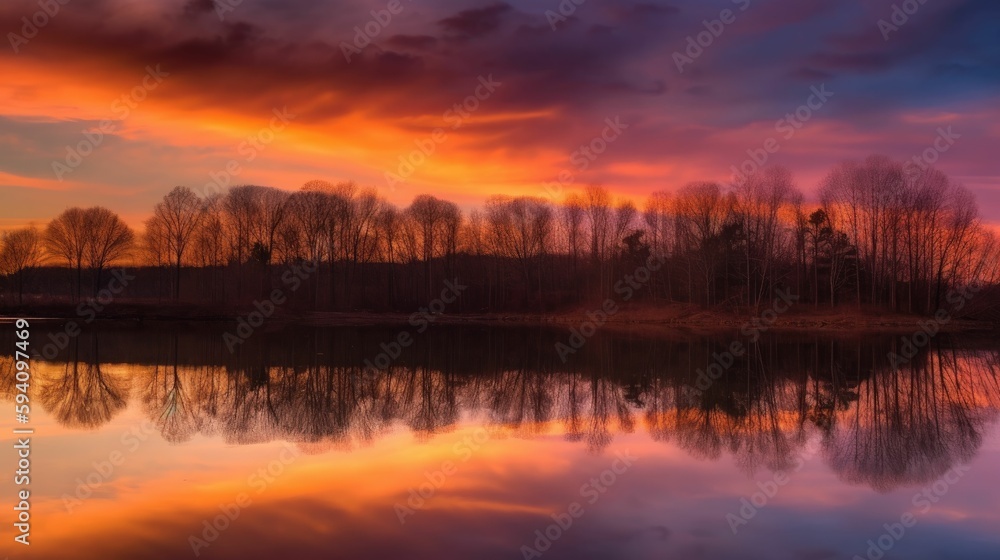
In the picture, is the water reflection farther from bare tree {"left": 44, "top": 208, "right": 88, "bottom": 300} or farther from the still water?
bare tree {"left": 44, "top": 208, "right": 88, "bottom": 300}

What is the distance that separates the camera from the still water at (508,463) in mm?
8766

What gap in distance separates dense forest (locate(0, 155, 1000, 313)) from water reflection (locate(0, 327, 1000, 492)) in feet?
132

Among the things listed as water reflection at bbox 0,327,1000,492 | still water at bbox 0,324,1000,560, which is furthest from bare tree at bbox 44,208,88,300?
still water at bbox 0,324,1000,560

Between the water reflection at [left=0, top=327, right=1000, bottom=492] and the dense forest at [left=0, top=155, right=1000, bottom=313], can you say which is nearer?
the water reflection at [left=0, top=327, right=1000, bottom=492]

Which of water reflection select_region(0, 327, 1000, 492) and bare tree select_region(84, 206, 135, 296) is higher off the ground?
bare tree select_region(84, 206, 135, 296)

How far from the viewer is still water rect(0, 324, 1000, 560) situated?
8766 mm

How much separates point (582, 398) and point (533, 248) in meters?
72.8

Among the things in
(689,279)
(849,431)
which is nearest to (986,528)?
(849,431)

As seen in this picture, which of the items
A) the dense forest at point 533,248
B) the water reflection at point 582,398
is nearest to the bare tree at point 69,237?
the dense forest at point 533,248

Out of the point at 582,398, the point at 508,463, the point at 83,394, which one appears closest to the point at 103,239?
the point at 83,394

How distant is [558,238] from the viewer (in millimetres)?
96500

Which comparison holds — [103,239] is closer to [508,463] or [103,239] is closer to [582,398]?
[582,398]

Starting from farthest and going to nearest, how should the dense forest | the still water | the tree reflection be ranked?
the dense forest
the tree reflection
the still water

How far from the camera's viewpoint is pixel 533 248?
305 feet
